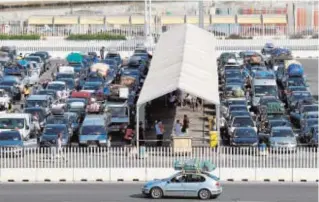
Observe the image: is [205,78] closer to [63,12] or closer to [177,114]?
[177,114]

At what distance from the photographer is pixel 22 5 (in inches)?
4734

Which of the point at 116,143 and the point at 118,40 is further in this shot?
the point at 118,40

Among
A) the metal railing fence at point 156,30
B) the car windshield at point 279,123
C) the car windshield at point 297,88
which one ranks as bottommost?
the car windshield at point 279,123

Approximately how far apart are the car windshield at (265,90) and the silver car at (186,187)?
63.6 feet

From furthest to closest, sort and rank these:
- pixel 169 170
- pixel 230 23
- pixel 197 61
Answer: pixel 230 23 < pixel 197 61 < pixel 169 170

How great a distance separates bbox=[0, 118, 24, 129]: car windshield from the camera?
169 ft

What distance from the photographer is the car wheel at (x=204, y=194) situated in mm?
39719

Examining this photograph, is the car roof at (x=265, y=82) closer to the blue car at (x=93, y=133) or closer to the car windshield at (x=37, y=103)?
the car windshield at (x=37, y=103)

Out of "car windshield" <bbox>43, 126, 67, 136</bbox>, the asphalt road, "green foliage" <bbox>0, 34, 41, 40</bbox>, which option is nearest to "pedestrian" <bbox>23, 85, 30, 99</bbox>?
"car windshield" <bbox>43, 126, 67, 136</bbox>

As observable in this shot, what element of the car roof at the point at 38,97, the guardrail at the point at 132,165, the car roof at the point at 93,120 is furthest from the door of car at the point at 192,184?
the car roof at the point at 38,97

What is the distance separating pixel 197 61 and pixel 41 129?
26.6 ft

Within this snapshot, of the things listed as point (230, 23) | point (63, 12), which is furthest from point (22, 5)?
point (230, 23)

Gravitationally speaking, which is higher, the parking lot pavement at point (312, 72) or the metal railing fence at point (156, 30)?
the metal railing fence at point (156, 30)

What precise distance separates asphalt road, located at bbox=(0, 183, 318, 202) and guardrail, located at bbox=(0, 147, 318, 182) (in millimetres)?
678
